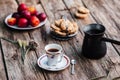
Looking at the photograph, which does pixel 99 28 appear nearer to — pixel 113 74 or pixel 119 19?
pixel 113 74

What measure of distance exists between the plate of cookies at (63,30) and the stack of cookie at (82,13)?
21cm

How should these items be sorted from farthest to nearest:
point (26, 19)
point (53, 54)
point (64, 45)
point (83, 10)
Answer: point (83, 10)
point (26, 19)
point (64, 45)
point (53, 54)

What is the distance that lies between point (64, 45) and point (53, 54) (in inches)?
10.0

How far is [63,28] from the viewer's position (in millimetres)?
1987

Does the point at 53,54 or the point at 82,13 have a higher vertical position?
the point at 53,54

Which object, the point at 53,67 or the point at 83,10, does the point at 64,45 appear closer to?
the point at 53,67

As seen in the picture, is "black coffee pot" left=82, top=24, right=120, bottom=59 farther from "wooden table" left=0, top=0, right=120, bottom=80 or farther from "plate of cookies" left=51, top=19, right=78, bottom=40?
"plate of cookies" left=51, top=19, right=78, bottom=40

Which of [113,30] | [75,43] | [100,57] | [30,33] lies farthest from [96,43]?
[30,33]

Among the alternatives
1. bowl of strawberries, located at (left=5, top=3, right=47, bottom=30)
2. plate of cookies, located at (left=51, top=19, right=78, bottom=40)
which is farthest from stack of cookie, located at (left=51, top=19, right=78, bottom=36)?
bowl of strawberries, located at (left=5, top=3, right=47, bottom=30)

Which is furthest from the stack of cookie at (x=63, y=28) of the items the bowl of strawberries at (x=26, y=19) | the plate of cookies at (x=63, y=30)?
the bowl of strawberries at (x=26, y=19)

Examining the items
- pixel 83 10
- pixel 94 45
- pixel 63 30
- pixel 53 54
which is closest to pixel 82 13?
pixel 83 10

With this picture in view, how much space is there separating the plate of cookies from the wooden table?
0.11 feet

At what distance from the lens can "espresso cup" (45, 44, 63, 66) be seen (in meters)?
1.71

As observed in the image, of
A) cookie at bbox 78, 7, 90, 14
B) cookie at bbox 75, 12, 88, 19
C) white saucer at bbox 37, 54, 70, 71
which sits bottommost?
cookie at bbox 75, 12, 88, 19
